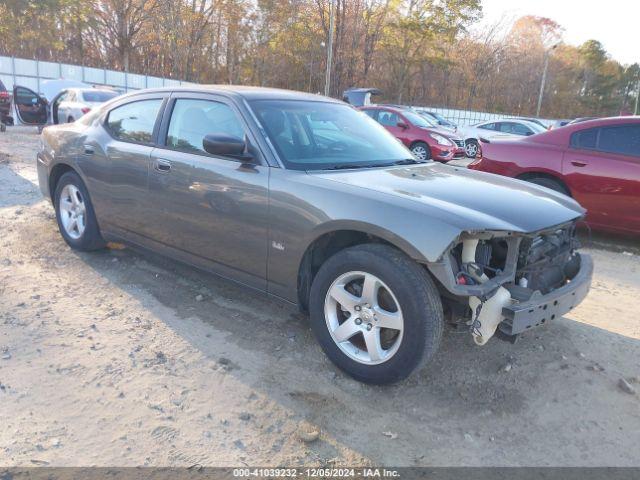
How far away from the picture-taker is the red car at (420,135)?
13805mm

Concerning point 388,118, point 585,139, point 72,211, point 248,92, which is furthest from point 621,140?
point 388,118

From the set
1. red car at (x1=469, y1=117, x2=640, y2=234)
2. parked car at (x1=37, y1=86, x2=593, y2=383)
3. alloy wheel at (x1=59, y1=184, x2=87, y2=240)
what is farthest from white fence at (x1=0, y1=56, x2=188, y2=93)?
parked car at (x1=37, y1=86, x2=593, y2=383)

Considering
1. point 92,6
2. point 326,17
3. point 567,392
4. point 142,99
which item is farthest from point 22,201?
point 92,6

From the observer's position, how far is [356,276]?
294cm

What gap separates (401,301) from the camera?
8.89 feet

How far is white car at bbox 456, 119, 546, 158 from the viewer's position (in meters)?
17.9

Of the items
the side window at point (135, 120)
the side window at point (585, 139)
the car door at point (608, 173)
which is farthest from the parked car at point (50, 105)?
the car door at point (608, 173)

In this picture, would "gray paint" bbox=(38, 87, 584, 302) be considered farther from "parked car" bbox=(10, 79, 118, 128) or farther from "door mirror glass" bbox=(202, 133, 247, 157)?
"parked car" bbox=(10, 79, 118, 128)

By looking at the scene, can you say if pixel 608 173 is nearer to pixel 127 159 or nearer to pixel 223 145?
pixel 223 145

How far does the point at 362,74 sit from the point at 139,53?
1769 cm

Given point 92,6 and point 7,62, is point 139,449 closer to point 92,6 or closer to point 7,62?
point 7,62

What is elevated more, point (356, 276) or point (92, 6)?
point (92, 6)

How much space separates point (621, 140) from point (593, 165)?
1.44ft

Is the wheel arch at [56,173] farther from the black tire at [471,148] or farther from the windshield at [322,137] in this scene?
the black tire at [471,148]
